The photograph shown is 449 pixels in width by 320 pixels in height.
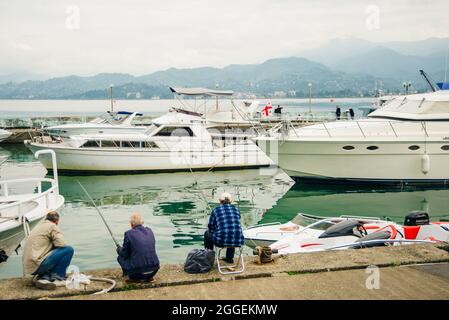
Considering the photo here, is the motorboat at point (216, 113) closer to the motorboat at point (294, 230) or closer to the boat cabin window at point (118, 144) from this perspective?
the boat cabin window at point (118, 144)

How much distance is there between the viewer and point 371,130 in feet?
59.2

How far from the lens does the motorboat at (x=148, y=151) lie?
21.7 metres

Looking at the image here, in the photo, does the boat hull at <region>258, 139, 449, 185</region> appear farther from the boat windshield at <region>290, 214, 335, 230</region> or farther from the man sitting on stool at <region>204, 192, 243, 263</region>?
the man sitting on stool at <region>204, 192, 243, 263</region>

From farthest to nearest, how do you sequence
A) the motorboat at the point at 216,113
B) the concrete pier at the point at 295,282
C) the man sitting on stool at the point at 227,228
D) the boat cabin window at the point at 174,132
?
the motorboat at the point at 216,113
the boat cabin window at the point at 174,132
the man sitting on stool at the point at 227,228
the concrete pier at the point at 295,282

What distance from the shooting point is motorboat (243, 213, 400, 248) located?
32.6 feet

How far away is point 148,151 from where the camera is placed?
22.0 meters

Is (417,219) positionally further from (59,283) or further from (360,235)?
(59,283)

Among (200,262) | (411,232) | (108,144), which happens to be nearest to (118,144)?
(108,144)

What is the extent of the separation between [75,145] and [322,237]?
52.4 feet

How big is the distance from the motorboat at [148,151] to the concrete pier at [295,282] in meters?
15.9

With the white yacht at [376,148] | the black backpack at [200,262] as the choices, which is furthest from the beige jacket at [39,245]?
the white yacht at [376,148]

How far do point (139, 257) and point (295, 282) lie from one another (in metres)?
2.10

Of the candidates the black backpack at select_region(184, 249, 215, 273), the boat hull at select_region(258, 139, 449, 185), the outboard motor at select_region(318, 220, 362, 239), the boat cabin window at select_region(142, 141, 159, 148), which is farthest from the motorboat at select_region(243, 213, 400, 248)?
the boat cabin window at select_region(142, 141, 159, 148)
